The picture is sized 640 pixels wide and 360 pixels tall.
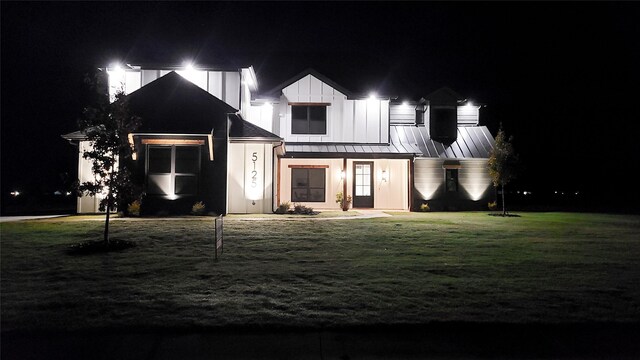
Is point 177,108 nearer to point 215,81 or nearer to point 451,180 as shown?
point 215,81

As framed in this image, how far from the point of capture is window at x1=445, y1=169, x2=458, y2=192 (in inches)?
958

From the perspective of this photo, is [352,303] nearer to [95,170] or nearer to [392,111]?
[95,170]

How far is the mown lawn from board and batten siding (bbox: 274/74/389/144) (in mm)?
9971

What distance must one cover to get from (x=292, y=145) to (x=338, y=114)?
290 centimetres

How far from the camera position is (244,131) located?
19516 millimetres

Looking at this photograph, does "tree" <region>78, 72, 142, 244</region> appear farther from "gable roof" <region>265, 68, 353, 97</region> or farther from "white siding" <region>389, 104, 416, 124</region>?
"white siding" <region>389, 104, 416, 124</region>

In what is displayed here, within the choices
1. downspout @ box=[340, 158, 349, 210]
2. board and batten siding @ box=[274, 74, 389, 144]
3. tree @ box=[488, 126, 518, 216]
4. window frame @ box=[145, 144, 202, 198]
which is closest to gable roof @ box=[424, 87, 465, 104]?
board and batten siding @ box=[274, 74, 389, 144]

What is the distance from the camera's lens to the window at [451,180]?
24.3 metres

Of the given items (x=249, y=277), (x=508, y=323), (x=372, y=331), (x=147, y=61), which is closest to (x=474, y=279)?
(x=508, y=323)

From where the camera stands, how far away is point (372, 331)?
600 cm

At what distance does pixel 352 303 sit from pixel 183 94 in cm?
1435

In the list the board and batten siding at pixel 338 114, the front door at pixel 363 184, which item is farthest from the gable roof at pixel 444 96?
the front door at pixel 363 184

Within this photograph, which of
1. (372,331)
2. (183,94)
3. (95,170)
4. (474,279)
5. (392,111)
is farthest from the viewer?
(392,111)

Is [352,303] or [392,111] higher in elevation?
[392,111]
